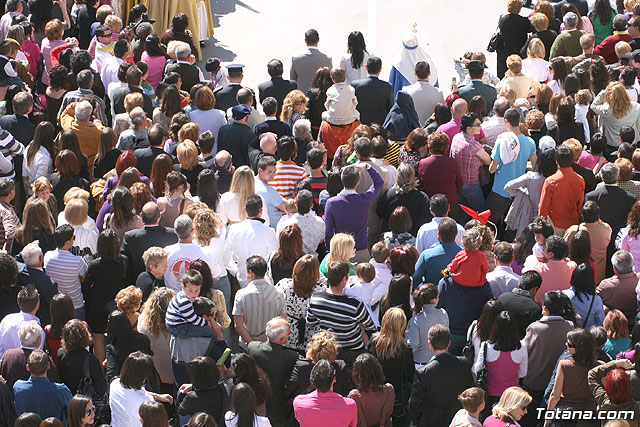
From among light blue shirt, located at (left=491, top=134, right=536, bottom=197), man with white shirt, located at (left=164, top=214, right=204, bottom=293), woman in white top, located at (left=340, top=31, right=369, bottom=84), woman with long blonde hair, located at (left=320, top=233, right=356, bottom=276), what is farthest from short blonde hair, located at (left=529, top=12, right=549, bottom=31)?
man with white shirt, located at (left=164, top=214, right=204, bottom=293)

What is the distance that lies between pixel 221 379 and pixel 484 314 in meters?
2.16

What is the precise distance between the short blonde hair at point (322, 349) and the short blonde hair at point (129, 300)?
148 centimetres

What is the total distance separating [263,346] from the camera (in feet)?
25.8

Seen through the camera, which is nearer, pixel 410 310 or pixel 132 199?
pixel 410 310

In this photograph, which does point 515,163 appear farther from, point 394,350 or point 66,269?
point 66,269

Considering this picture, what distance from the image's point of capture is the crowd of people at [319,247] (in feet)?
25.1

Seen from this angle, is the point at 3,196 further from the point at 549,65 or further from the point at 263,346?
the point at 549,65

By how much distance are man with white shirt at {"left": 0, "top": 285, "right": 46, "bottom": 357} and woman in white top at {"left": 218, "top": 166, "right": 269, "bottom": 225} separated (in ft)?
7.20

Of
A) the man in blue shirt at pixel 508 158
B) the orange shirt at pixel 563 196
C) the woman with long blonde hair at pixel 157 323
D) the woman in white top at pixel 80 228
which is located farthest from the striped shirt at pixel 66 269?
the orange shirt at pixel 563 196

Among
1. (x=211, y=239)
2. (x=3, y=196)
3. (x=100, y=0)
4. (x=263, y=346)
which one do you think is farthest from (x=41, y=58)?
(x=263, y=346)

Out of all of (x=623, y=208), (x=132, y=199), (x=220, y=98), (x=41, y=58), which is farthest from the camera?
(x=41, y=58)

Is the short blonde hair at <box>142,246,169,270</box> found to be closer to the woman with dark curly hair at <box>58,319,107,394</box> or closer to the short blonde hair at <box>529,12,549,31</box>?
the woman with dark curly hair at <box>58,319,107,394</box>

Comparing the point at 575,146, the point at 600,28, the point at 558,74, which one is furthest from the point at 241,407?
the point at 600,28

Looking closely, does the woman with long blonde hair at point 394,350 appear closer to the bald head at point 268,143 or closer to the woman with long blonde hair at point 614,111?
the bald head at point 268,143
